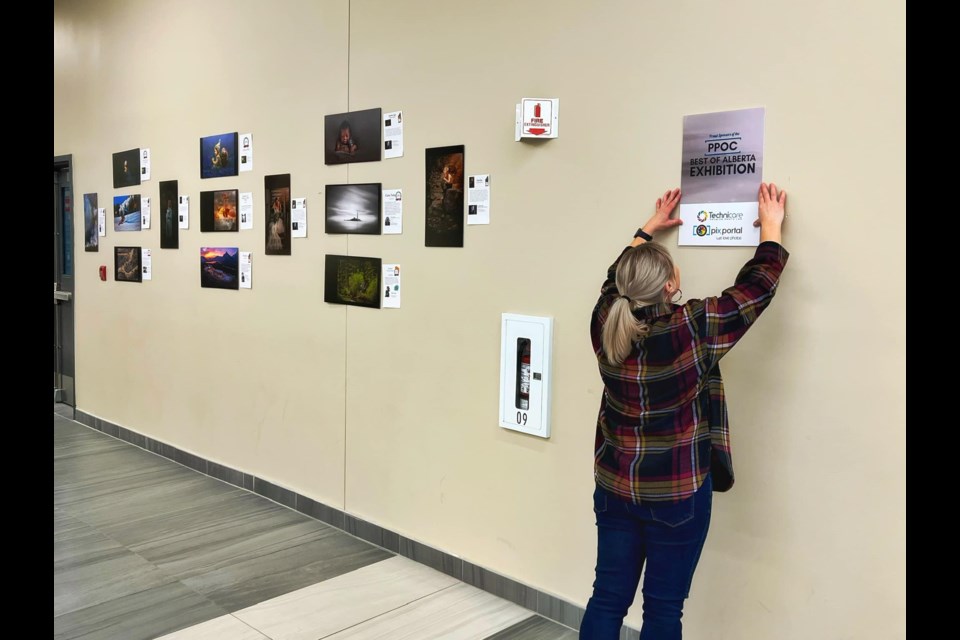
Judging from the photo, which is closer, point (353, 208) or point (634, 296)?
point (634, 296)

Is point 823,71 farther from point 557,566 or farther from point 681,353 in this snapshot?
point 557,566

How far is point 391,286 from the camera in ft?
12.6

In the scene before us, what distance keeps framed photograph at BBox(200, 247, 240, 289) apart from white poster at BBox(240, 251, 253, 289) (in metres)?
0.05

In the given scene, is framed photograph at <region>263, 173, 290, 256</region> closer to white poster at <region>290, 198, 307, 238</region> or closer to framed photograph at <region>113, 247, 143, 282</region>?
white poster at <region>290, 198, 307, 238</region>

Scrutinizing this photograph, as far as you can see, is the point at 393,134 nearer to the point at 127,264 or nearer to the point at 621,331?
the point at 621,331

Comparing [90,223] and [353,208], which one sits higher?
[90,223]

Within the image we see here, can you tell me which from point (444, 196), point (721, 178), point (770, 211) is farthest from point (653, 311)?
point (444, 196)

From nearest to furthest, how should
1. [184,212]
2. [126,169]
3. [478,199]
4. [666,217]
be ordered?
[666,217] < [478,199] < [184,212] < [126,169]

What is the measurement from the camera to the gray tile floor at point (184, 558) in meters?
3.09

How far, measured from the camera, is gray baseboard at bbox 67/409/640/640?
125 inches

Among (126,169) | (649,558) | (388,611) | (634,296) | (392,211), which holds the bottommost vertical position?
(388,611)

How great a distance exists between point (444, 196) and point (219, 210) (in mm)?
2149

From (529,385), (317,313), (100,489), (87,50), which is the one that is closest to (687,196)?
(529,385)
